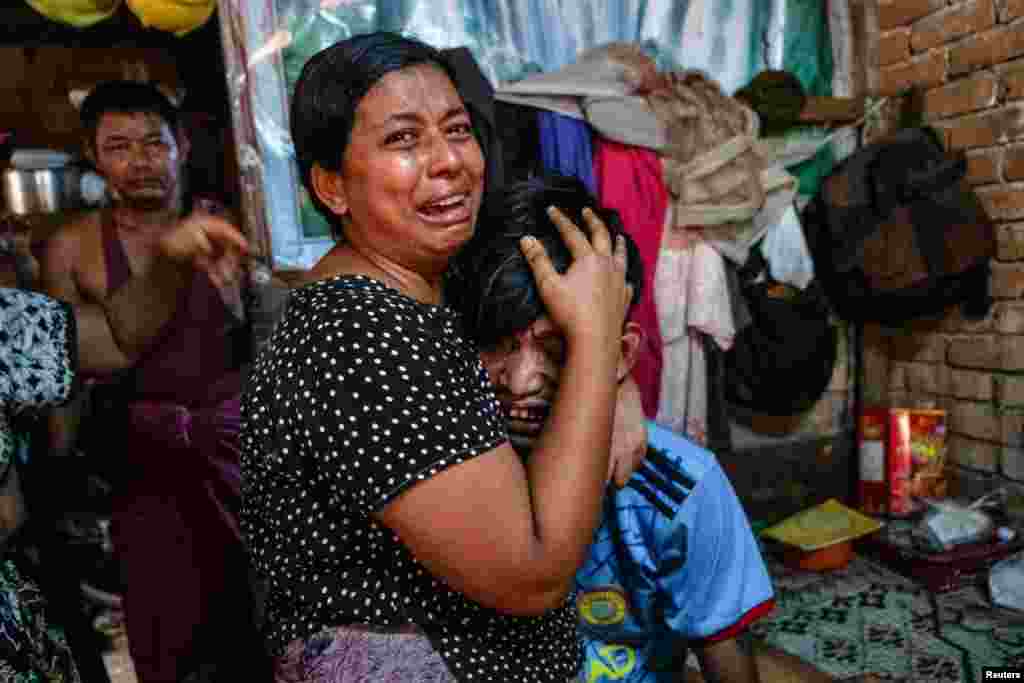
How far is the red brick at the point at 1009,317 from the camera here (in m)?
3.03

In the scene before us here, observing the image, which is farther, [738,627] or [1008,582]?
[1008,582]

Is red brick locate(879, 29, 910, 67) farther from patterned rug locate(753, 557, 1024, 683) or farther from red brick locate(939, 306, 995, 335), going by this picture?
patterned rug locate(753, 557, 1024, 683)

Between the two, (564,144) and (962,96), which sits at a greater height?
(962,96)

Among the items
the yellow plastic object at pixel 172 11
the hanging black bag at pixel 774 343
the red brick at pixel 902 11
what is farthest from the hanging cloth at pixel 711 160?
the yellow plastic object at pixel 172 11

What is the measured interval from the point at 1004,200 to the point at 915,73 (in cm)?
77

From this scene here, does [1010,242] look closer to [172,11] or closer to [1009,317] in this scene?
[1009,317]

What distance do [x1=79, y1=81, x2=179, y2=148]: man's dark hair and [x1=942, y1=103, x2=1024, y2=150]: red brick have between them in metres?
3.29

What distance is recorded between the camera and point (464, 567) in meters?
0.75

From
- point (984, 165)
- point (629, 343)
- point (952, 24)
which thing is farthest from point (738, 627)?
point (952, 24)

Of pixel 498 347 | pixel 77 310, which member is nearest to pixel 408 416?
pixel 498 347

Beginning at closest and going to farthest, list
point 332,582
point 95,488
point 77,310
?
point 332,582, point 77,310, point 95,488

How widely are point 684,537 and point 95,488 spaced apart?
3643 mm

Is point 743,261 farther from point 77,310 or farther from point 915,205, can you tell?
point 77,310

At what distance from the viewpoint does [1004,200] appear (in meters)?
3.03
